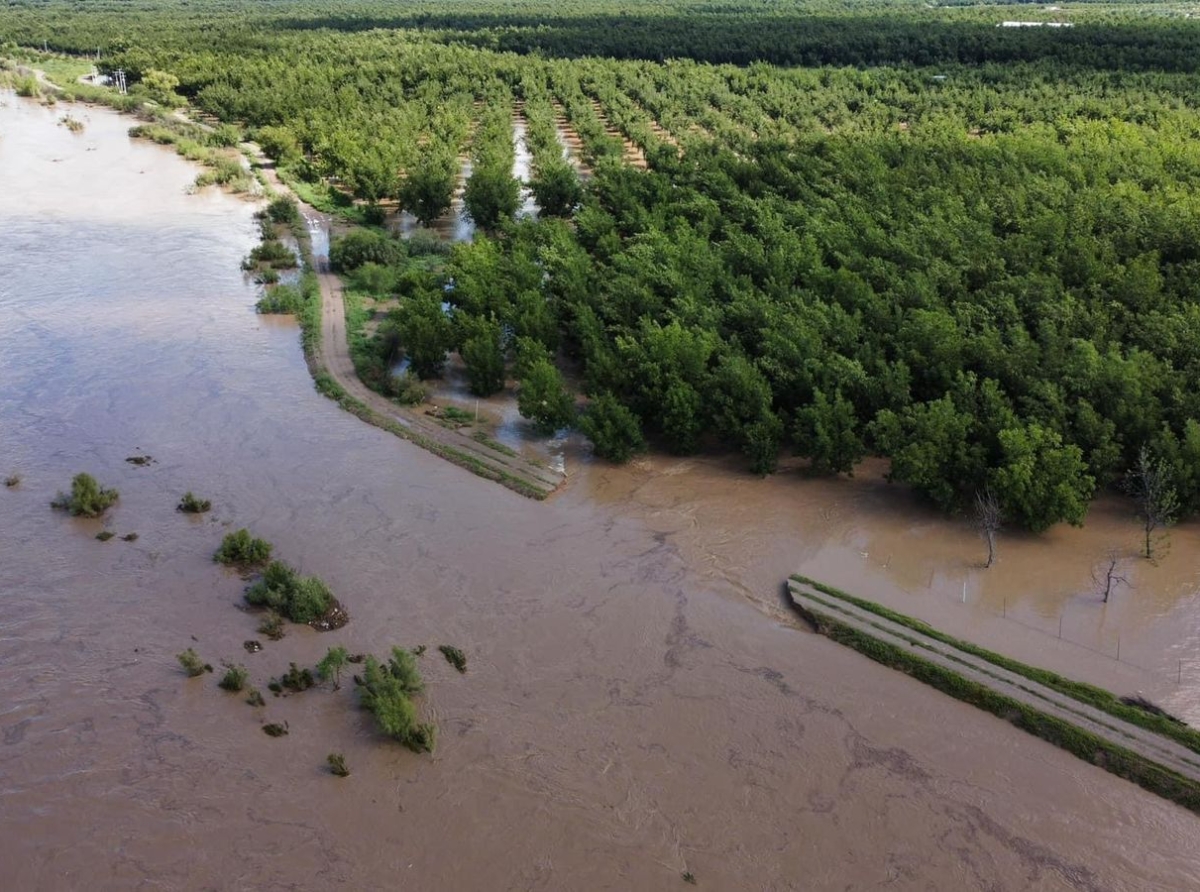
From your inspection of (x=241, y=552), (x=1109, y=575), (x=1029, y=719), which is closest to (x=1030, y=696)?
(x=1029, y=719)

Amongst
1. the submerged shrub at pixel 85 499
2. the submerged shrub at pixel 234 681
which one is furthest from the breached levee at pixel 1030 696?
the submerged shrub at pixel 85 499

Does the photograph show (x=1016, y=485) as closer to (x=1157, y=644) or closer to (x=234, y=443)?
(x=1157, y=644)

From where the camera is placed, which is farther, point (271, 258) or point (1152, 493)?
point (271, 258)

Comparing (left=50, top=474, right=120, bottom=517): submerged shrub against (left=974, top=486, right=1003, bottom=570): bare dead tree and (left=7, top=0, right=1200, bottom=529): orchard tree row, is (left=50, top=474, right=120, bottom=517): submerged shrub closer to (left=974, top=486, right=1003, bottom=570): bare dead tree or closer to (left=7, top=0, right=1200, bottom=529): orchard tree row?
(left=7, top=0, right=1200, bottom=529): orchard tree row

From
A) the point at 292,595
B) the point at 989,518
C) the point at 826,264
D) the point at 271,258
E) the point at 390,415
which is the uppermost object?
the point at 826,264

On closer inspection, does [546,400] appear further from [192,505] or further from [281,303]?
[281,303]

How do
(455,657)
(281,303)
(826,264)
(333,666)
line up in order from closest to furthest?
(333,666), (455,657), (826,264), (281,303)
